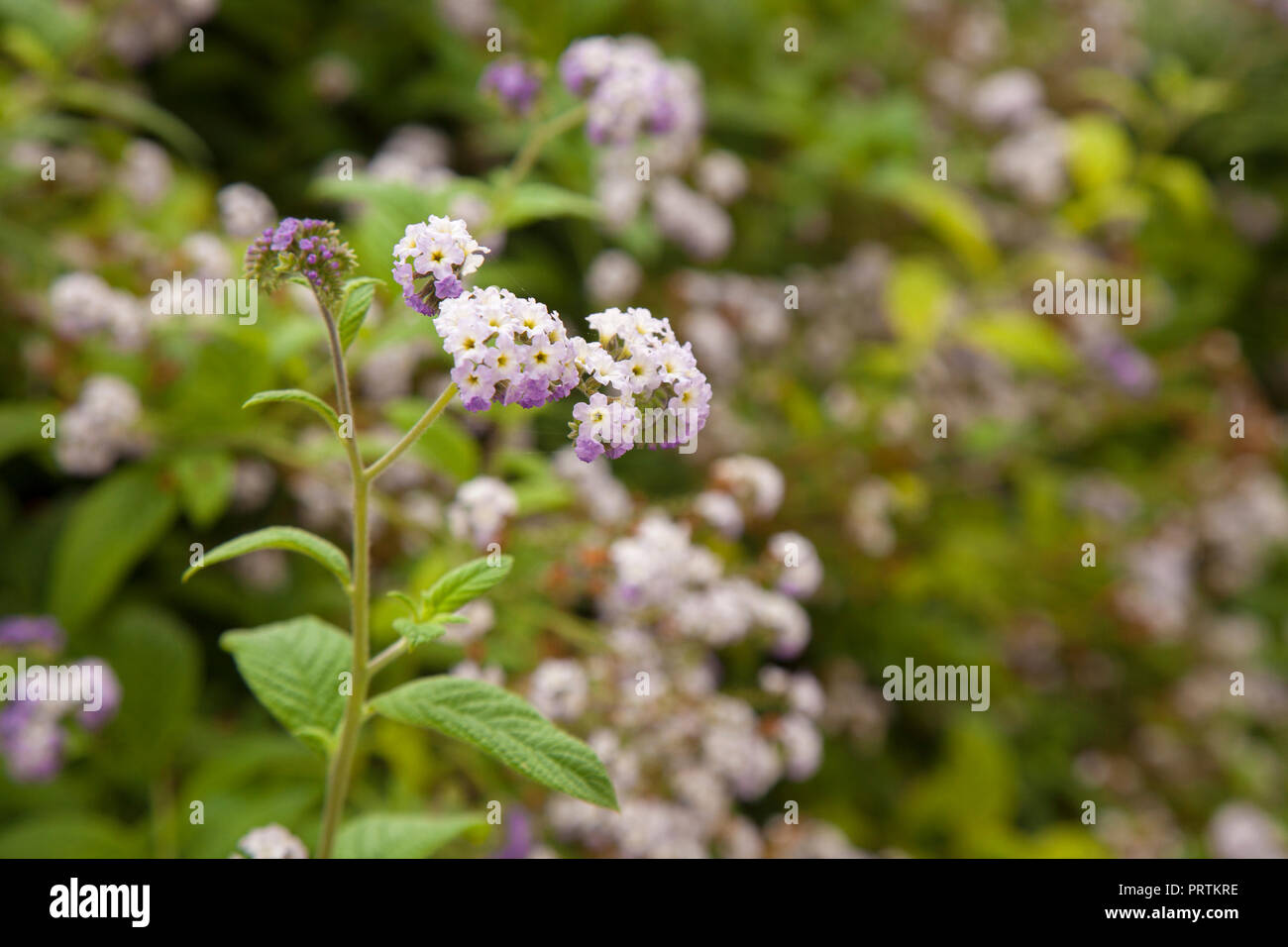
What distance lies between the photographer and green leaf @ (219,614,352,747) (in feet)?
3.96

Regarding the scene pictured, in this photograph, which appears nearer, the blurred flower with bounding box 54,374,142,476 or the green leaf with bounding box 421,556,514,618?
the green leaf with bounding box 421,556,514,618

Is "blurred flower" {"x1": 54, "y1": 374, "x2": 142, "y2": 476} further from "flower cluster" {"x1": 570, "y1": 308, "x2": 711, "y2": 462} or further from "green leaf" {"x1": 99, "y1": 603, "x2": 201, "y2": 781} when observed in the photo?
"flower cluster" {"x1": 570, "y1": 308, "x2": 711, "y2": 462}

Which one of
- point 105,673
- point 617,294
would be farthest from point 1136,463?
point 105,673

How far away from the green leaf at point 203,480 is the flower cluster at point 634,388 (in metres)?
1.06

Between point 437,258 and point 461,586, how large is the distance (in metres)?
0.36

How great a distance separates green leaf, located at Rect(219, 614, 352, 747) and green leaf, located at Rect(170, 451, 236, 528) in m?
0.57

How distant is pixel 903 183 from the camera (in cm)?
293

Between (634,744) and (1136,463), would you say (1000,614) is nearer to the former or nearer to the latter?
(1136,463)

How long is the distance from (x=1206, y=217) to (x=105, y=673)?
4436 millimetres

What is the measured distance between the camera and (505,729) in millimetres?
1051

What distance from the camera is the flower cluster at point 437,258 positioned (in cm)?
96
